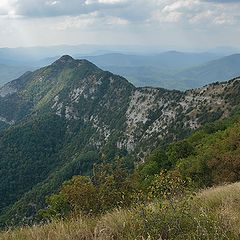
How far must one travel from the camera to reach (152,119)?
144 m

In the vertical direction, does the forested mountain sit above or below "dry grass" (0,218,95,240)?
below

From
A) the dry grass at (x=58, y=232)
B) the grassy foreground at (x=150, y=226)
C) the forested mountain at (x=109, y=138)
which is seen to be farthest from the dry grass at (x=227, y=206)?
the forested mountain at (x=109, y=138)

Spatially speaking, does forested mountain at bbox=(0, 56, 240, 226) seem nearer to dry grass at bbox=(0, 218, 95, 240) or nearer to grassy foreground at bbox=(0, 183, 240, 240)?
dry grass at bbox=(0, 218, 95, 240)

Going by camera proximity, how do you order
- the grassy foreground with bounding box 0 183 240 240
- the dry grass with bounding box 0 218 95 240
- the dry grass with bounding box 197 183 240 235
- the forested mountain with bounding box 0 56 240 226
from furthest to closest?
the forested mountain with bounding box 0 56 240 226
the dry grass with bounding box 0 218 95 240
the dry grass with bounding box 197 183 240 235
the grassy foreground with bounding box 0 183 240 240

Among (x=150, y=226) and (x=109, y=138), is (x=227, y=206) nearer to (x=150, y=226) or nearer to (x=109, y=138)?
(x=150, y=226)

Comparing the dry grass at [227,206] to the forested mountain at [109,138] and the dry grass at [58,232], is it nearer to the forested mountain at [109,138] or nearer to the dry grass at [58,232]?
the dry grass at [58,232]

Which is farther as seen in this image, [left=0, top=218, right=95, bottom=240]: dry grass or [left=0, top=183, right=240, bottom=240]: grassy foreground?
[left=0, top=218, right=95, bottom=240]: dry grass

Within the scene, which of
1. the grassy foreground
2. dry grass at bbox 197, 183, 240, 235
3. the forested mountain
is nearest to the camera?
the grassy foreground

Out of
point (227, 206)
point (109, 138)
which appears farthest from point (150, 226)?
point (109, 138)

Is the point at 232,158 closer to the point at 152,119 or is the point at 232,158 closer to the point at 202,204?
the point at 202,204

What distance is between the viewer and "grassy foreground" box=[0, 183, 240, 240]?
6047mm

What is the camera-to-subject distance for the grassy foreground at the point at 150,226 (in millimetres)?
6047

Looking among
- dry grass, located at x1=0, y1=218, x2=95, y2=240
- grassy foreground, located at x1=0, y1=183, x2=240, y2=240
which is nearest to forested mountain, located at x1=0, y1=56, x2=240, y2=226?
dry grass, located at x1=0, y1=218, x2=95, y2=240

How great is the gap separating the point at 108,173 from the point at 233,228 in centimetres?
1466
